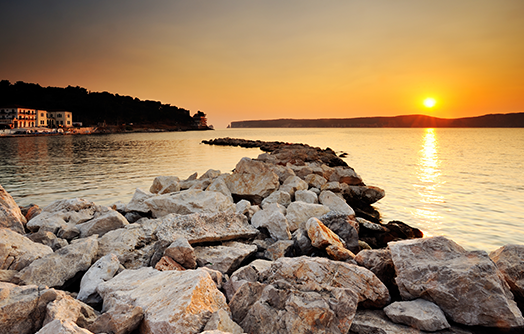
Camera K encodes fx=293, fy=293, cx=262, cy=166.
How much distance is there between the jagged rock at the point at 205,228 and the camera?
4.80 metres

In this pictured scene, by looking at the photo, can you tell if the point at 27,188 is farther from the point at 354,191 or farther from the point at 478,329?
the point at 478,329

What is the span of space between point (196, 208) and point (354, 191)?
712 cm

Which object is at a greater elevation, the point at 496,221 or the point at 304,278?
the point at 304,278

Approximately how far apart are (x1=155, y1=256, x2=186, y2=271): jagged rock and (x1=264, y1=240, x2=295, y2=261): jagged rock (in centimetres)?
145

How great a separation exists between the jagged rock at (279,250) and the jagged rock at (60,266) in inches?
103

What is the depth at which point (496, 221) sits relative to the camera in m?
9.03

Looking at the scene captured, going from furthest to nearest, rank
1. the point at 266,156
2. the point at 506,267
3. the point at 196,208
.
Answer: the point at 266,156 → the point at 196,208 → the point at 506,267

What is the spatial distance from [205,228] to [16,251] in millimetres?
2616

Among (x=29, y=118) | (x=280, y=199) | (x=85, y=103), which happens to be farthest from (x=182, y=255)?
(x=85, y=103)

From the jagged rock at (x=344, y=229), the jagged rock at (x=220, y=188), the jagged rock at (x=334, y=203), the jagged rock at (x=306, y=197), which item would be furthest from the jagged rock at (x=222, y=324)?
the jagged rock at (x=220, y=188)

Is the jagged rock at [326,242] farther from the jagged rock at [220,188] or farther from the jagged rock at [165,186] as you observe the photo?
the jagged rock at [165,186]

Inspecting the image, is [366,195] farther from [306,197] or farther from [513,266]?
[513,266]

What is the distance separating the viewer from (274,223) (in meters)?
5.59

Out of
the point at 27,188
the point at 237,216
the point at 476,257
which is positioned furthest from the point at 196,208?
the point at 27,188
